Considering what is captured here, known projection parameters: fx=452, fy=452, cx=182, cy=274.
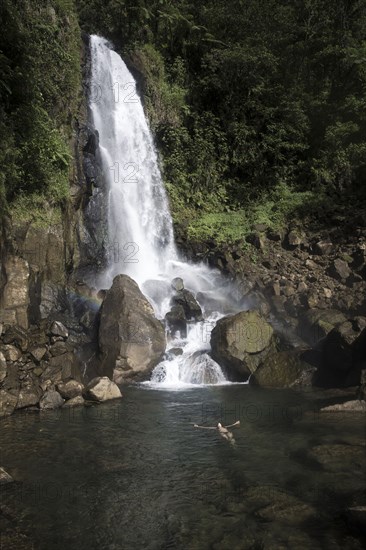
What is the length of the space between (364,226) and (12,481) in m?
19.1

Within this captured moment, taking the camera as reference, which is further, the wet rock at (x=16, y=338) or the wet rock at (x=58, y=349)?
the wet rock at (x=58, y=349)

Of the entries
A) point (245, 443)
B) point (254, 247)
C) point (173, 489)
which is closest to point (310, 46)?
point (254, 247)

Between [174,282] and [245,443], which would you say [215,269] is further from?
[245,443]

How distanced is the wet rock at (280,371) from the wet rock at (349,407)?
112 inches

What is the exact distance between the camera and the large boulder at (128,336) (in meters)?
14.1

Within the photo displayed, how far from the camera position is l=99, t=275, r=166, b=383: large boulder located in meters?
14.1

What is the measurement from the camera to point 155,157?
2497 centimetres

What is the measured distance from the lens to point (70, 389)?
12078 millimetres

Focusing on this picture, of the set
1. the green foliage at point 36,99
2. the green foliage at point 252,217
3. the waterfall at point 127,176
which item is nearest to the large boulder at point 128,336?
the waterfall at point 127,176

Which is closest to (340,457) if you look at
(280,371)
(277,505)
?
(277,505)

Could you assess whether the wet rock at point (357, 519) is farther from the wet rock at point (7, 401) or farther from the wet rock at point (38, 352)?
the wet rock at point (38, 352)

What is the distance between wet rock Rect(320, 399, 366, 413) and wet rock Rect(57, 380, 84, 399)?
630 centimetres

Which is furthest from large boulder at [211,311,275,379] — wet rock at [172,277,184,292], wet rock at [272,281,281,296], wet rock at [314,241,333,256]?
wet rock at [314,241,333,256]

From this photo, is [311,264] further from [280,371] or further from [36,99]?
[36,99]
